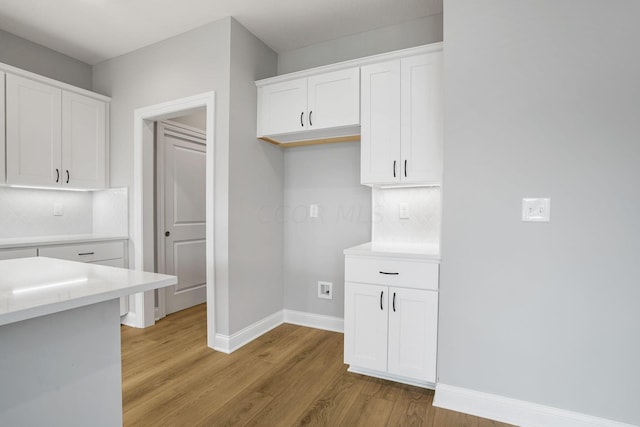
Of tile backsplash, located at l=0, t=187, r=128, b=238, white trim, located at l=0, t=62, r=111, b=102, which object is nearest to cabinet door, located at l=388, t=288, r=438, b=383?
tile backsplash, located at l=0, t=187, r=128, b=238

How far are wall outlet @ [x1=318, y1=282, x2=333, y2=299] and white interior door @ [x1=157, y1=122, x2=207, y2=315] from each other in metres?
1.64

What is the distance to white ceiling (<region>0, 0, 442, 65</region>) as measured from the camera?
2510 millimetres

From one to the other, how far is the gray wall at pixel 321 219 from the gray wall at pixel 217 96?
0.20 m

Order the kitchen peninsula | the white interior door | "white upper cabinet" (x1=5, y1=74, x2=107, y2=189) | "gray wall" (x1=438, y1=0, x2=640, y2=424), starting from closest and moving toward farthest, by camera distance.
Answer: the kitchen peninsula
"gray wall" (x1=438, y1=0, x2=640, y2=424)
"white upper cabinet" (x1=5, y1=74, x2=107, y2=189)
the white interior door

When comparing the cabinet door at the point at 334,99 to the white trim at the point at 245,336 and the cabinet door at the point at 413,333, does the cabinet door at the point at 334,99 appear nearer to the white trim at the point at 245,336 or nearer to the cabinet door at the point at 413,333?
the cabinet door at the point at 413,333

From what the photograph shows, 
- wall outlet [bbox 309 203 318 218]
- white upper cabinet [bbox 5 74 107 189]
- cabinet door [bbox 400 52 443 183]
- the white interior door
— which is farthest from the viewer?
the white interior door

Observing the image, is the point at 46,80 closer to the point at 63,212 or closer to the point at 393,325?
the point at 63,212

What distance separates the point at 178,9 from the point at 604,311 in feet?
11.1

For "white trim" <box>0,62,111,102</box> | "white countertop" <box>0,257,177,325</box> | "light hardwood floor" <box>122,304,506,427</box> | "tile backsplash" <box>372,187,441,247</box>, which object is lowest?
"light hardwood floor" <box>122,304,506,427</box>

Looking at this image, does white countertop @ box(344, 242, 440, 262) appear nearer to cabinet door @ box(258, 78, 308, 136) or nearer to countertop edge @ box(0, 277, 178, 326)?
cabinet door @ box(258, 78, 308, 136)

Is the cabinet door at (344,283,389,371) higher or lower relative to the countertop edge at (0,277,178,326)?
lower

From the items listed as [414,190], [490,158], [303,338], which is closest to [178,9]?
[414,190]

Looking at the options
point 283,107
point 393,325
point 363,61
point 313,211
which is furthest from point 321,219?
point 363,61

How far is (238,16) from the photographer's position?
2654mm
